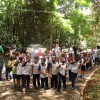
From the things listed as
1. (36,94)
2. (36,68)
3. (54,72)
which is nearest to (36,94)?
(36,94)

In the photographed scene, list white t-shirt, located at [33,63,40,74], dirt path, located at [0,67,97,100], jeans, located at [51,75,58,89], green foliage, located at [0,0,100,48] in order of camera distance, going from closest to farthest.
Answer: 1. dirt path, located at [0,67,97,100]
2. white t-shirt, located at [33,63,40,74]
3. jeans, located at [51,75,58,89]
4. green foliage, located at [0,0,100,48]

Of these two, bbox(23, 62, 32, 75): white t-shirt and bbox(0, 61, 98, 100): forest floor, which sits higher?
bbox(23, 62, 32, 75): white t-shirt

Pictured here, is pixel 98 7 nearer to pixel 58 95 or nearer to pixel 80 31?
pixel 58 95

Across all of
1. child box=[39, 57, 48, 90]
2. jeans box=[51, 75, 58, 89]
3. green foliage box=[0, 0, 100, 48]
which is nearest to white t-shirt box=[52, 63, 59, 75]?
jeans box=[51, 75, 58, 89]

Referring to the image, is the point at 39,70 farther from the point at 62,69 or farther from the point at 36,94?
the point at 36,94

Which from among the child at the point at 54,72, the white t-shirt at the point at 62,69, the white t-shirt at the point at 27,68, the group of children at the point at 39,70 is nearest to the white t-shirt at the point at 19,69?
the group of children at the point at 39,70

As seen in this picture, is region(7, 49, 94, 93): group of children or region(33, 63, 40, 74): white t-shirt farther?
Result: region(33, 63, 40, 74): white t-shirt

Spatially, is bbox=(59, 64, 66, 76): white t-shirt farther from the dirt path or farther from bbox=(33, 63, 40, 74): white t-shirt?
bbox=(33, 63, 40, 74): white t-shirt

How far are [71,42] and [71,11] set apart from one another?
5.94 m

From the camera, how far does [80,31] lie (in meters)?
48.7

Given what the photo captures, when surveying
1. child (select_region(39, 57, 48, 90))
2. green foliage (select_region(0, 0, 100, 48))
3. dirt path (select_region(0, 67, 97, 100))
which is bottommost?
dirt path (select_region(0, 67, 97, 100))

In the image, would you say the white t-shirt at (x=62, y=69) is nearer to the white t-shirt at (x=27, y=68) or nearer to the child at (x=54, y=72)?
the child at (x=54, y=72)

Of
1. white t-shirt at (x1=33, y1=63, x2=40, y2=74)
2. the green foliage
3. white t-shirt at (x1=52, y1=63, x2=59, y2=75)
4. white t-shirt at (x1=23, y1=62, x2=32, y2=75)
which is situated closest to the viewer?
white t-shirt at (x1=23, y1=62, x2=32, y2=75)

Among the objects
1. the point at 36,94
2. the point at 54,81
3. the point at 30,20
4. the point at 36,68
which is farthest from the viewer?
the point at 30,20
